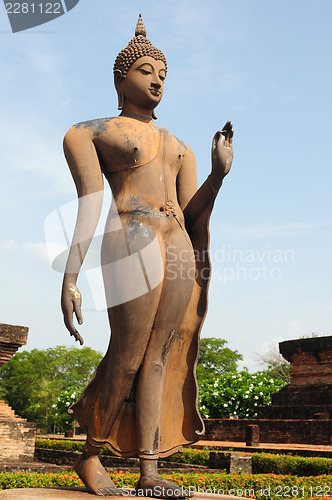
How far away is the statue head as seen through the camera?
3793 mm

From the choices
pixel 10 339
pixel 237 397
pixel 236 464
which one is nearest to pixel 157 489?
pixel 236 464

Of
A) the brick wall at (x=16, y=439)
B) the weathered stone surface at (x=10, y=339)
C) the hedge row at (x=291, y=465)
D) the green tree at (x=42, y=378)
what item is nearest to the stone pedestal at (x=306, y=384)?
the hedge row at (x=291, y=465)

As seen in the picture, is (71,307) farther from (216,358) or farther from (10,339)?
(216,358)

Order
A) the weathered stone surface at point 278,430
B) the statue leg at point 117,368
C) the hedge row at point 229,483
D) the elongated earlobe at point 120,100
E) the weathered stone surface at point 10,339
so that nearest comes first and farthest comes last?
the statue leg at point 117,368 < the elongated earlobe at point 120,100 < the hedge row at point 229,483 < the weathered stone surface at point 10,339 < the weathered stone surface at point 278,430

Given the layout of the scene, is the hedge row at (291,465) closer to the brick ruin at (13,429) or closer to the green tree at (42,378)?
the brick ruin at (13,429)

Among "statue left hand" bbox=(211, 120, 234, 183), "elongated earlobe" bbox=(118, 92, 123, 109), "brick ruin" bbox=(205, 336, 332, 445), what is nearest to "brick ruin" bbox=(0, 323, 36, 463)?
"brick ruin" bbox=(205, 336, 332, 445)

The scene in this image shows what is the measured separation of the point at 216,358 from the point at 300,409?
28.0 metres

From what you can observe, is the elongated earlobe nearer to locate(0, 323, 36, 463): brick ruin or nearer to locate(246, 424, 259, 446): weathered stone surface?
locate(0, 323, 36, 463): brick ruin

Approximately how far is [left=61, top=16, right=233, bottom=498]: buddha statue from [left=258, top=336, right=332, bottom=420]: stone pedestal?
36.6 ft

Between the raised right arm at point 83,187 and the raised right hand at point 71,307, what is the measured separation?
0.07 metres

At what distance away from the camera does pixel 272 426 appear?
13.5 metres

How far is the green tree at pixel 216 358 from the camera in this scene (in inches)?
1650

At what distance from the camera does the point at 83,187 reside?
3578 millimetres

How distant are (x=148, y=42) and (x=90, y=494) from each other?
9.88 feet
